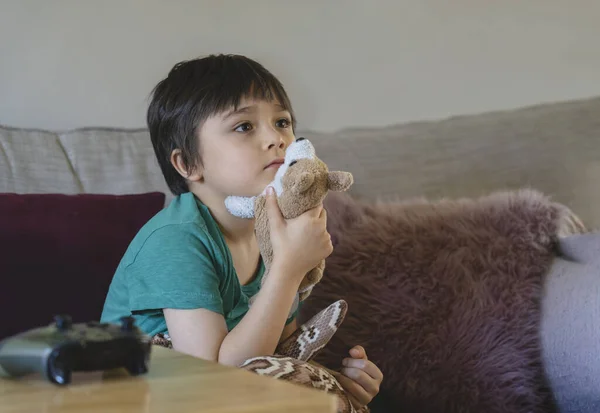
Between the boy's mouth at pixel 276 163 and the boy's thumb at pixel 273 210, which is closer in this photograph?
the boy's thumb at pixel 273 210

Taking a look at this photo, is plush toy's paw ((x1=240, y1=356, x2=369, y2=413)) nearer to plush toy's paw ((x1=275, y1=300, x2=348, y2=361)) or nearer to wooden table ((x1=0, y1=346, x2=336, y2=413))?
plush toy's paw ((x1=275, y1=300, x2=348, y2=361))

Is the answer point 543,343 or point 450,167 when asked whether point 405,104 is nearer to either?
point 450,167

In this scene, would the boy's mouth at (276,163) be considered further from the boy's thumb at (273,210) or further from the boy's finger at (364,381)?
the boy's finger at (364,381)

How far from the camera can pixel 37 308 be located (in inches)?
43.2

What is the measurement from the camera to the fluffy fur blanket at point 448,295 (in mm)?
1213

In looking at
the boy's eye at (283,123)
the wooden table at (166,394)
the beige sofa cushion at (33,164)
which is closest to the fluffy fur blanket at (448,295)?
the boy's eye at (283,123)

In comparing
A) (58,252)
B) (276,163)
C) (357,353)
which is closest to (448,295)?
(357,353)

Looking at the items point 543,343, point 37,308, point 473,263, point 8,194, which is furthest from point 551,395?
point 8,194

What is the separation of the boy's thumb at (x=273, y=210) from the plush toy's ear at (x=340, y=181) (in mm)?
77

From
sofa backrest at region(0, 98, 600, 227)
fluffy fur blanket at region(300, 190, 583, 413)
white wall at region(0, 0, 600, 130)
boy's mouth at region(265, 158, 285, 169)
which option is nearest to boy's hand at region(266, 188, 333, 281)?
boy's mouth at region(265, 158, 285, 169)

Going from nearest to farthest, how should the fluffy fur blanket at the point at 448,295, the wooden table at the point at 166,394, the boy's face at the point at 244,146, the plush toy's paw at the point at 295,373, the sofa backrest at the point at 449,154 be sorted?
the wooden table at the point at 166,394, the plush toy's paw at the point at 295,373, the boy's face at the point at 244,146, the fluffy fur blanket at the point at 448,295, the sofa backrest at the point at 449,154

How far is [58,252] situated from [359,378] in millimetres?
498

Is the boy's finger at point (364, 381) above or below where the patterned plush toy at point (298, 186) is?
below

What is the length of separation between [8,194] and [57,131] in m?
0.33
